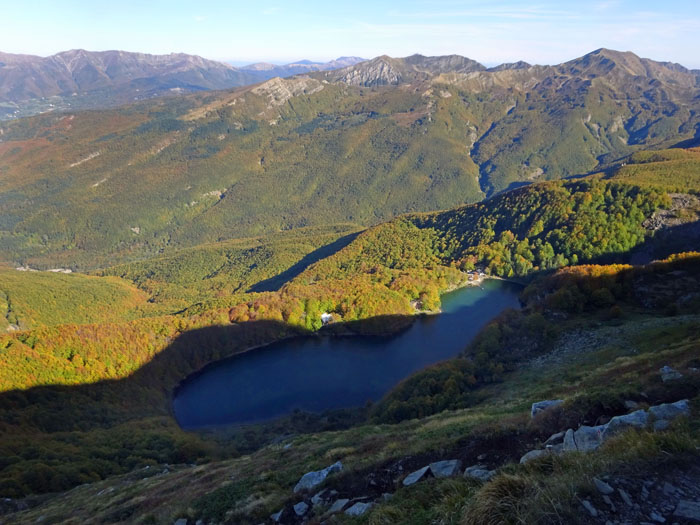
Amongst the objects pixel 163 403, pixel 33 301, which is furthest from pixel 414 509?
pixel 33 301

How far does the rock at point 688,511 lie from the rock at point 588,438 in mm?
4838

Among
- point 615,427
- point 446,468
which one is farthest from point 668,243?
point 446,468

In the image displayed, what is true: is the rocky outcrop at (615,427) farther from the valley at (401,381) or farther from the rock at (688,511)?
the rock at (688,511)

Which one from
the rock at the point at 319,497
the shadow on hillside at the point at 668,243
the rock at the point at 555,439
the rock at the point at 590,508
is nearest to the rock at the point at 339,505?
the rock at the point at 319,497

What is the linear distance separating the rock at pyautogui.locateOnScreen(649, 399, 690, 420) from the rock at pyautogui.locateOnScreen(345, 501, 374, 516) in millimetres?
11119

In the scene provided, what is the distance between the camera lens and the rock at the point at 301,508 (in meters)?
17.6

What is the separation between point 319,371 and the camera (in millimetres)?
112188

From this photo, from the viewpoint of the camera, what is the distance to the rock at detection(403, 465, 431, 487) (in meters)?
16.2

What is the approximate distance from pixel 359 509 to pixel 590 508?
8.51m

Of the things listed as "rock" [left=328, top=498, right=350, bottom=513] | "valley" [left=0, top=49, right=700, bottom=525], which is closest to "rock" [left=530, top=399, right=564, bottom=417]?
"valley" [left=0, top=49, right=700, bottom=525]

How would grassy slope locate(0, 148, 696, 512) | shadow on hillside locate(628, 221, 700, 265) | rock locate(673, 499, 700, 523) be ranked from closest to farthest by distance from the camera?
rock locate(673, 499, 700, 523), grassy slope locate(0, 148, 696, 512), shadow on hillside locate(628, 221, 700, 265)

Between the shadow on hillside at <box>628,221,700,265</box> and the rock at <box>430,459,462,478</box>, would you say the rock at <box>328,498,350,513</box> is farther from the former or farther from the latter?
the shadow on hillside at <box>628,221,700,265</box>

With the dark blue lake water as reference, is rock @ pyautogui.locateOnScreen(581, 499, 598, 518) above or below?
above

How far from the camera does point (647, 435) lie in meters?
12.1
